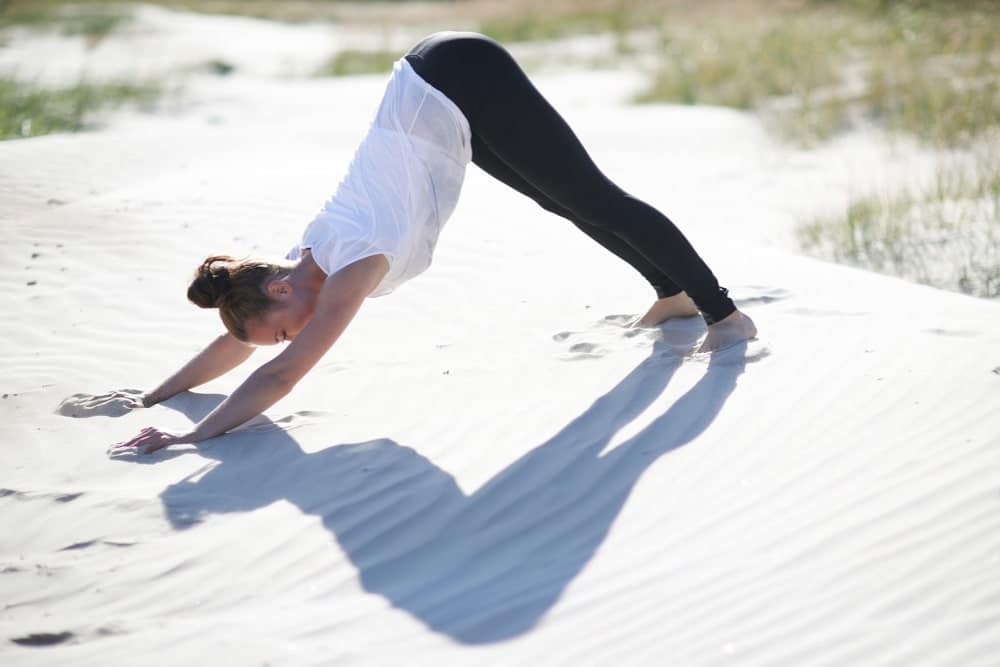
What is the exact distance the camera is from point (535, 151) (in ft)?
12.7

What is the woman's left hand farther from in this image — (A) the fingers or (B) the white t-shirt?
(B) the white t-shirt

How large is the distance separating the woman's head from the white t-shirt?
0.18 meters

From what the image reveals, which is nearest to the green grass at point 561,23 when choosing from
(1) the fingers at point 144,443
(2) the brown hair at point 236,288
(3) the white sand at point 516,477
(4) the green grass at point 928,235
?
(4) the green grass at point 928,235

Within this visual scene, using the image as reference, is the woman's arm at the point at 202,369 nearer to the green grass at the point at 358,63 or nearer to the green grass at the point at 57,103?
the green grass at the point at 57,103

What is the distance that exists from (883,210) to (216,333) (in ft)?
14.5

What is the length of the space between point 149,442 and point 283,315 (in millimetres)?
699

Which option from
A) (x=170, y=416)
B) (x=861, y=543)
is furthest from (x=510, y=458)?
(x=170, y=416)

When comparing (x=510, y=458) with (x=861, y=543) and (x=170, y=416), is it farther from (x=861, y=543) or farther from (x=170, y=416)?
(x=170, y=416)

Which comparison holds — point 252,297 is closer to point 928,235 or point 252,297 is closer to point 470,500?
point 470,500

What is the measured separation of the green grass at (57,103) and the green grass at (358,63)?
3.61m

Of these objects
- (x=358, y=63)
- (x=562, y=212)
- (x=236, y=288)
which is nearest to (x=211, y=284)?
(x=236, y=288)

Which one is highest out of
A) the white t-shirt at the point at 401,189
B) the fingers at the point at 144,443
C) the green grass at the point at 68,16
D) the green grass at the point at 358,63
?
the green grass at the point at 68,16

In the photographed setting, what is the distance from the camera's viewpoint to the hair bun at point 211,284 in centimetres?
386

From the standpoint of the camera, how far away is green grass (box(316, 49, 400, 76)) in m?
16.5
